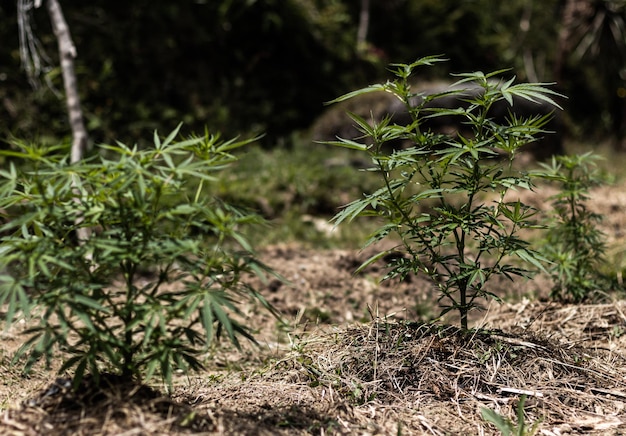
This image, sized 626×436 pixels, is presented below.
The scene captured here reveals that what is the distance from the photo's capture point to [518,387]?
2764mm

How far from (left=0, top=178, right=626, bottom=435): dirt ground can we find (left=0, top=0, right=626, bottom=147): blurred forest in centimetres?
577

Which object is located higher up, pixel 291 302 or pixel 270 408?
pixel 270 408

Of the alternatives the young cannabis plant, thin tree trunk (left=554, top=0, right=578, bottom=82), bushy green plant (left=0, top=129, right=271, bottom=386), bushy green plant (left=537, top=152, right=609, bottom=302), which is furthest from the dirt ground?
thin tree trunk (left=554, top=0, right=578, bottom=82)

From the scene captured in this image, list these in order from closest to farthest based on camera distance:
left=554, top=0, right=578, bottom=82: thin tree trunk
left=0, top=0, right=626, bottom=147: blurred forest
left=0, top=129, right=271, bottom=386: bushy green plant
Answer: left=0, top=129, right=271, bottom=386: bushy green plant
left=0, top=0, right=626, bottom=147: blurred forest
left=554, top=0, right=578, bottom=82: thin tree trunk

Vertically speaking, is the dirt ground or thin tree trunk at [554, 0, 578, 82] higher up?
the dirt ground

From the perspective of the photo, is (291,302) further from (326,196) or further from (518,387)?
(326,196)

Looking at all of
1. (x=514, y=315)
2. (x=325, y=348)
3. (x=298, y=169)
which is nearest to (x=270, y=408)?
(x=325, y=348)

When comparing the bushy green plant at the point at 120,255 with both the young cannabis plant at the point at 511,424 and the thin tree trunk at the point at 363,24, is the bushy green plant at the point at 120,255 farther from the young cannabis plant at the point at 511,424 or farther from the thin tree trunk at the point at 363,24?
the thin tree trunk at the point at 363,24

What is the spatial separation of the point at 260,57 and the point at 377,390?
9.65 m

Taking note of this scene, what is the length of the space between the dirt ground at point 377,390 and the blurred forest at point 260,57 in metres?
5.77

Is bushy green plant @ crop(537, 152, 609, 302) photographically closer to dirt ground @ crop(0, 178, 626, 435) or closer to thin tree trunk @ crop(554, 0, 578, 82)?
dirt ground @ crop(0, 178, 626, 435)

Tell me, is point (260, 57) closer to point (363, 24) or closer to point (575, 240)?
point (363, 24)

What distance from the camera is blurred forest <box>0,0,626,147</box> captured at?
9211 mm

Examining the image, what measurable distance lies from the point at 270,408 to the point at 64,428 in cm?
80
